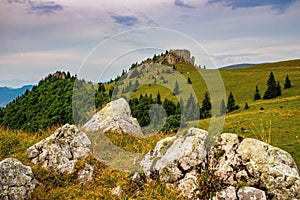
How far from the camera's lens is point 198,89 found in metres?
73.8

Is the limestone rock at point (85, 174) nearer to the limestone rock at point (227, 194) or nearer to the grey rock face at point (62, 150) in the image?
the grey rock face at point (62, 150)

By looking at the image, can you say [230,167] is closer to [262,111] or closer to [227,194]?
[227,194]

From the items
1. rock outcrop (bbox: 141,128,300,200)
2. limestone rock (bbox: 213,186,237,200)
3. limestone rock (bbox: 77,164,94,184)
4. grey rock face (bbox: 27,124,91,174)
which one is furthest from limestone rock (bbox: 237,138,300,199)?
grey rock face (bbox: 27,124,91,174)

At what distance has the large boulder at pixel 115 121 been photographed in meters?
14.6

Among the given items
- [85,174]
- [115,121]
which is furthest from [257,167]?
[115,121]

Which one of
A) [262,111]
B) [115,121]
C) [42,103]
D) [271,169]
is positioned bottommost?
[42,103]

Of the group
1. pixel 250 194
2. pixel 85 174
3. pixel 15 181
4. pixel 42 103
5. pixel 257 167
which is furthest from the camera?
pixel 42 103

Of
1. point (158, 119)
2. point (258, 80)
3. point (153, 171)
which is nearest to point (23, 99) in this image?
point (258, 80)

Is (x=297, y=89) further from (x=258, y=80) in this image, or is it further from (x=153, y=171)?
(x=153, y=171)

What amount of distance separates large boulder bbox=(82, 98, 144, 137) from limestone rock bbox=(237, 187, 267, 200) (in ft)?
22.0

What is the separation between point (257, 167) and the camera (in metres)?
8.89

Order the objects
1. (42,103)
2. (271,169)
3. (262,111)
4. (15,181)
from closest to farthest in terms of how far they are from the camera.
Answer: (271,169) → (15,181) → (262,111) → (42,103)

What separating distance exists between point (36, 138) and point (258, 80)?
63467 mm

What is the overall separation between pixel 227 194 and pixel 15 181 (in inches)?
252
